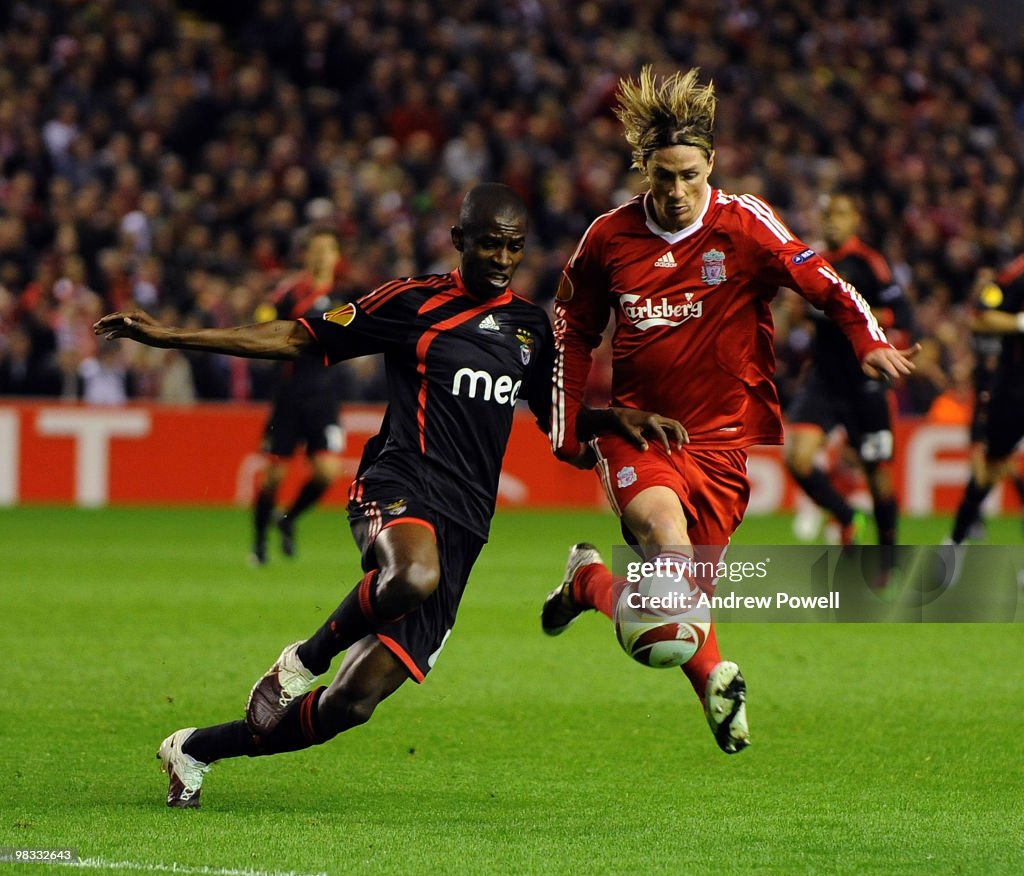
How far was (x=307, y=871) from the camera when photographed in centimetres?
454

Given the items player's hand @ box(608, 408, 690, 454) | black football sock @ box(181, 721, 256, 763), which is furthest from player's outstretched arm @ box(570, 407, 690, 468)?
black football sock @ box(181, 721, 256, 763)

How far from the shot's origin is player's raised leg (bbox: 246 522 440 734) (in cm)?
511

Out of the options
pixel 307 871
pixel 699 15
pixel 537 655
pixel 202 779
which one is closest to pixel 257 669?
pixel 537 655

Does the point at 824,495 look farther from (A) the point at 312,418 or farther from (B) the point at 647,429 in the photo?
(B) the point at 647,429

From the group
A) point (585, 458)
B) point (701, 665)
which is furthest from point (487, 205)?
point (701, 665)

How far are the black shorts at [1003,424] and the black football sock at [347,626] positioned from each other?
6649mm

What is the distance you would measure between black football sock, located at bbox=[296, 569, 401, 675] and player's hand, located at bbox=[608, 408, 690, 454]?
114 cm

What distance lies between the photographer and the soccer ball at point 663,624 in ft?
17.7

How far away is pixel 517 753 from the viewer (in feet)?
21.2

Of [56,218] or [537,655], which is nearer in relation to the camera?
[537,655]

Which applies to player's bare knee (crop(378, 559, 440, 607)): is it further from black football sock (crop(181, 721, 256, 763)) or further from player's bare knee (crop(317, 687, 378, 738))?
black football sock (crop(181, 721, 256, 763))

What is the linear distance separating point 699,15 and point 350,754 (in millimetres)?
19362

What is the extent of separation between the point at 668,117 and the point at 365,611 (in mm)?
1920

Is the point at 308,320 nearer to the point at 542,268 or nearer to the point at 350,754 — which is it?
the point at 350,754
